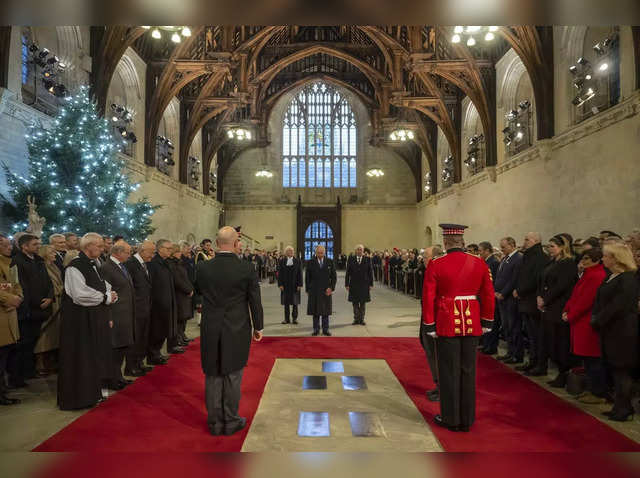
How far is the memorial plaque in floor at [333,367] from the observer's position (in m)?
5.45

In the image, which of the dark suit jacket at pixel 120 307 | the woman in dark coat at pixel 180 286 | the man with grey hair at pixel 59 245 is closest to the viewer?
the dark suit jacket at pixel 120 307

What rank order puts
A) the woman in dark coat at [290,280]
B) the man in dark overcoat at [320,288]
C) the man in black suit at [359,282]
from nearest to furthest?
the man in dark overcoat at [320,288] < the woman in dark coat at [290,280] < the man in black suit at [359,282]

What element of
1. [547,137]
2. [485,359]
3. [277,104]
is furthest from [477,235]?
[277,104]

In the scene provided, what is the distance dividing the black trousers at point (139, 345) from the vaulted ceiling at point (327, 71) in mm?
9567

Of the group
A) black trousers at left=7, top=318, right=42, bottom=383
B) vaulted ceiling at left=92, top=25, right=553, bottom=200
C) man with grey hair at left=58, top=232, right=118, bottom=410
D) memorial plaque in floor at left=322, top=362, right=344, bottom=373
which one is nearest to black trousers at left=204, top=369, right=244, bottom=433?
man with grey hair at left=58, top=232, right=118, bottom=410

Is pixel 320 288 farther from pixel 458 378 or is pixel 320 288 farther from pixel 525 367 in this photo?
pixel 458 378

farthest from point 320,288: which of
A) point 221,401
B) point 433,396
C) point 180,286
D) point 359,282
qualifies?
point 221,401

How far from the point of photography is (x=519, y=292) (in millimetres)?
5484

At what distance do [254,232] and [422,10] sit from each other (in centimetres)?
2664

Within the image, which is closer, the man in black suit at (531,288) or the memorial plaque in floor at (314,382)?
the memorial plaque in floor at (314,382)

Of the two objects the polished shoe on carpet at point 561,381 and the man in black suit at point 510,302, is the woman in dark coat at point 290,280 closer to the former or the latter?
the man in black suit at point 510,302

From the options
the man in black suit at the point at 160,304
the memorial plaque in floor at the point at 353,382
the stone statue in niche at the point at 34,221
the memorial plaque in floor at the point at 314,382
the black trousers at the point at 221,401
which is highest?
the stone statue in niche at the point at 34,221

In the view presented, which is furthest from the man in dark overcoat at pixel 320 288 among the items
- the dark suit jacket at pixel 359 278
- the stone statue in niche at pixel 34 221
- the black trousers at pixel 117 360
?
the stone statue in niche at pixel 34 221

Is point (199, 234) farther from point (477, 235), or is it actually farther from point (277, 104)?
point (477, 235)
